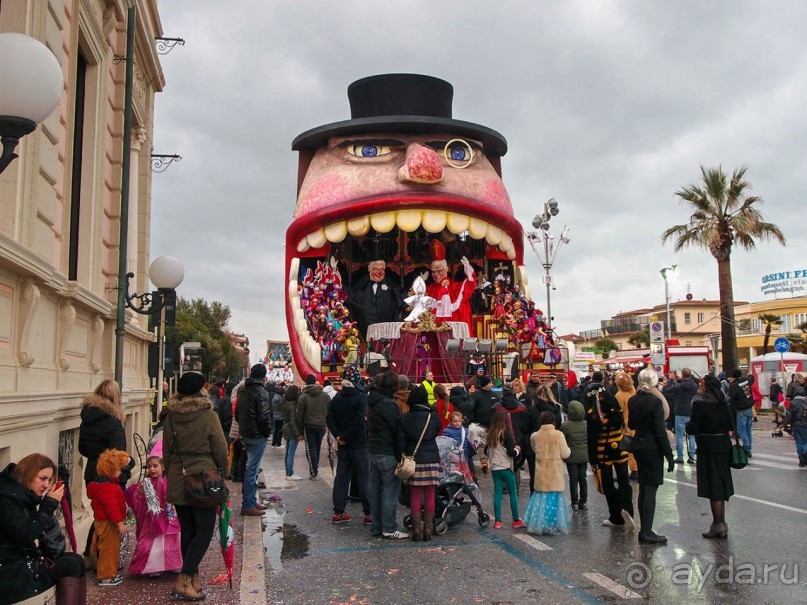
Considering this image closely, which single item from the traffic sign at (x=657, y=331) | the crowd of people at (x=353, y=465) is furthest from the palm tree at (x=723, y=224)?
the crowd of people at (x=353, y=465)

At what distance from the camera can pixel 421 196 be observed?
20.5 meters

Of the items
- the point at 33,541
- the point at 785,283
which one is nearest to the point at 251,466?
the point at 33,541

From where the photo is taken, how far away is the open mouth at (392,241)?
67.7 feet

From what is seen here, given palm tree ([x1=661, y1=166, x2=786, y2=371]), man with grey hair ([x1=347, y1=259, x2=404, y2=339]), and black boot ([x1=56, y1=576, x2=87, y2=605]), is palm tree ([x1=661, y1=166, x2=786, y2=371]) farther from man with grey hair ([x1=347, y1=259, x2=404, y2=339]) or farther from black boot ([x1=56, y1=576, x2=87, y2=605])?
black boot ([x1=56, y1=576, x2=87, y2=605])

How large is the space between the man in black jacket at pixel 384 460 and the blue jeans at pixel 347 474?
2.40ft

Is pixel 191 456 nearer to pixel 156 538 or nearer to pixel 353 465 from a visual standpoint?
pixel 156 538

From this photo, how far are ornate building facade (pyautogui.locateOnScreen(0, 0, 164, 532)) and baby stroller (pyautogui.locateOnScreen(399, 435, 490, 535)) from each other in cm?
359

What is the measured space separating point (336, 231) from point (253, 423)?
13259 mm

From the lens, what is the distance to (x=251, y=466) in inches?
333

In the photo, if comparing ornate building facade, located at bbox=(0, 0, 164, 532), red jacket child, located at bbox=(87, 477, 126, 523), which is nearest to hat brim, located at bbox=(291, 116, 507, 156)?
ornate building facade, located at bbox=(0, 0, 164, 532)

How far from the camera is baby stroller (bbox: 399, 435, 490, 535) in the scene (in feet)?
25.8

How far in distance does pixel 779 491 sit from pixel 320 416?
632 centimetres

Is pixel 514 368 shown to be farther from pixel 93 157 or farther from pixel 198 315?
pixel 198 315

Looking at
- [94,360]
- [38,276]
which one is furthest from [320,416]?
[38,276]
